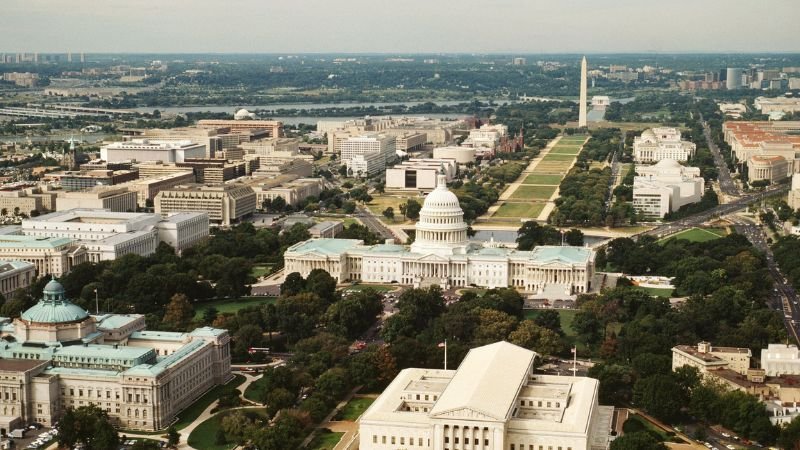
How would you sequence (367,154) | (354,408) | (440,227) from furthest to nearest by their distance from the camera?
(367,154) < (440,227) < (354,408)

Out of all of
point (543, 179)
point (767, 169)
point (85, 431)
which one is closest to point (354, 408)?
point (85, 431)

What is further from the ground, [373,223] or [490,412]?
[490,412]

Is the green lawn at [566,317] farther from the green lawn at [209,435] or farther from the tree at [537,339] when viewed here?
the green lawn at [209,435]

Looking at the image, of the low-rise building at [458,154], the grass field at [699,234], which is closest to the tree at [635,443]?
the grass field at [699,234]

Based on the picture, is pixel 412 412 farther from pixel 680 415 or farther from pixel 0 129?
pixel 0 129

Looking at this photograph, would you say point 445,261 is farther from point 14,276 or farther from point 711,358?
point 711,358

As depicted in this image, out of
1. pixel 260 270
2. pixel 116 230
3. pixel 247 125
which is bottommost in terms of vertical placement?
pixel 260 270

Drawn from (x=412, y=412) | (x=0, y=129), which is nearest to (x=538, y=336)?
(x=412, y=412)
